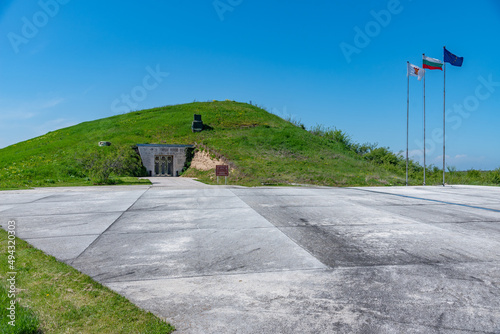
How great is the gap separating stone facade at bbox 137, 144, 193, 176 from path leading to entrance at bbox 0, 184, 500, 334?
2340 centimetres

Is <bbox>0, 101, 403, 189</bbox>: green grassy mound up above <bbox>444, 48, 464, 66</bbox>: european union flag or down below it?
below

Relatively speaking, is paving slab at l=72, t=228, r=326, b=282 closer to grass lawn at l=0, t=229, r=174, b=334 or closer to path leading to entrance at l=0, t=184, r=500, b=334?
path leading to entrance at l=0, t=184, r=500, b=334

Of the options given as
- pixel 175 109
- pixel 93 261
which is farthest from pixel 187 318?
pixel 175 109

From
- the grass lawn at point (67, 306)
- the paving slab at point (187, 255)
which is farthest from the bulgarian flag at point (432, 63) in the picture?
the grass lawn at point (67, 306)

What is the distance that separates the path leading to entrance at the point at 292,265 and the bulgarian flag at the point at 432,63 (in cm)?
1656

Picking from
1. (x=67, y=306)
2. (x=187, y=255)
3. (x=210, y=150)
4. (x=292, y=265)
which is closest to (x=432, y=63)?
(x=210, y=150)

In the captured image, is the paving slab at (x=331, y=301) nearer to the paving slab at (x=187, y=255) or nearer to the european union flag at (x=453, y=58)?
the paving slab at (x=187, y=255)

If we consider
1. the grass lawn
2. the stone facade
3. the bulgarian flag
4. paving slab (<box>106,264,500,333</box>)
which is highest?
the bulgarian flag

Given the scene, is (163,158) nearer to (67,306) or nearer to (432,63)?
(432,63)

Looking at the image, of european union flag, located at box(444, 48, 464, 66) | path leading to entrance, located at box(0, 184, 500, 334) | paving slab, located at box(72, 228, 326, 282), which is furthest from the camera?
european union flag, located at box(444, 48, 464, 66)

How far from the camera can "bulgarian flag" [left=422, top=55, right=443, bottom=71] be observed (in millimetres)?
22141

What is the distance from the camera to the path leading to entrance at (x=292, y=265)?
2979 mm

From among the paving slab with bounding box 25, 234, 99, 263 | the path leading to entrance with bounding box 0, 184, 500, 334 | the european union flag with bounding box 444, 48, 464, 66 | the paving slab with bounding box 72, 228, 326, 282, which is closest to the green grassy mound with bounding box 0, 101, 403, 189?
the european union flag with bounding box 444, 48, 464, 66

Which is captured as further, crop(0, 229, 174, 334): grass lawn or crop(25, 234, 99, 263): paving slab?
crop(25, 234, 99, 263): paving slab
